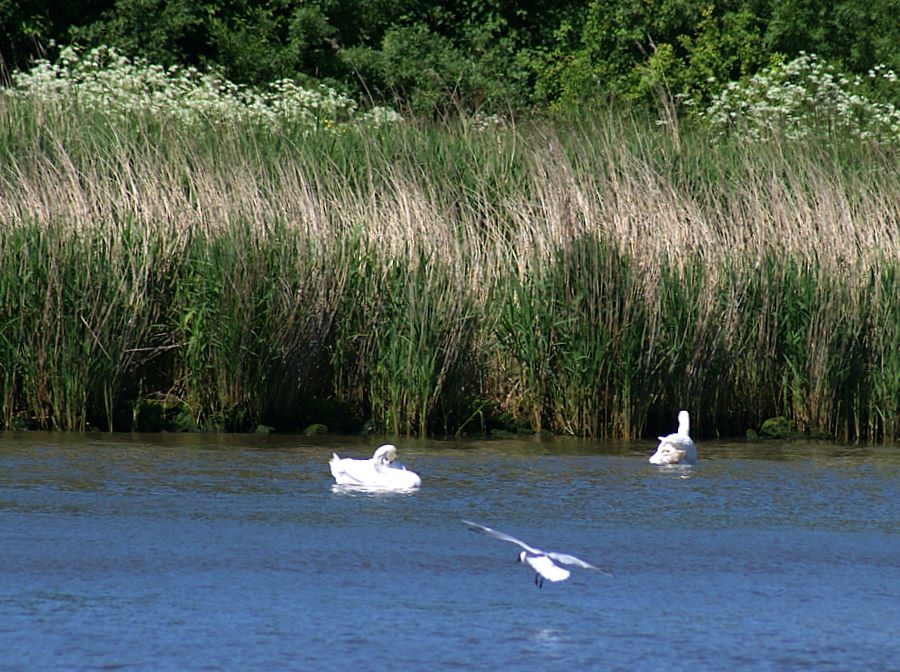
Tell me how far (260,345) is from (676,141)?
5.22 m

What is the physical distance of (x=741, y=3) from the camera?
2591 centimetres

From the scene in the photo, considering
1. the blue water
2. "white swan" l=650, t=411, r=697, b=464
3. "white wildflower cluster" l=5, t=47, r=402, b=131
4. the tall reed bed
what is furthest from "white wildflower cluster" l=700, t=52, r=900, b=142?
the blue water

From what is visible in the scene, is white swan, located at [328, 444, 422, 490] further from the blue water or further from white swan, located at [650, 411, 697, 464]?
white swan, located at [650, 411, 697, 464]

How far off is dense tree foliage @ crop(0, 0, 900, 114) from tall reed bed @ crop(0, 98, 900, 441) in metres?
10.7

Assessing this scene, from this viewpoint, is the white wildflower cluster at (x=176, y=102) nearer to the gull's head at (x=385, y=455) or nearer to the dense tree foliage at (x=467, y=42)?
the dense tree foliage at (x=467, y=42)

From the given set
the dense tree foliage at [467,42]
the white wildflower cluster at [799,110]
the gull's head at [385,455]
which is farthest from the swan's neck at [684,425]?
the dense tree foliage at [467,42]

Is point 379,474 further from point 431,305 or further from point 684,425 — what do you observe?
point 431,305

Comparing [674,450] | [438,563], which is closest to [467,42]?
[674,450]

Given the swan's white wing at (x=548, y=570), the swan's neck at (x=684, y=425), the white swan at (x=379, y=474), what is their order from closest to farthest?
the swan's white wing at (x=548, y=570)
the white swan at (x=379, y=474)
the swan's neck at (x=684, y=425)

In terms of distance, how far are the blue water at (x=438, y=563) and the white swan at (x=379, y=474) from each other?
0.14 m

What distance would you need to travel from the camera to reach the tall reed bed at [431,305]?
10883 mm

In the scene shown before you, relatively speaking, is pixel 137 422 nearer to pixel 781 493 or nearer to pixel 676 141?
pixel 781 493

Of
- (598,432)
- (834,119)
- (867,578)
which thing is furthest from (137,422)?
(834,119)

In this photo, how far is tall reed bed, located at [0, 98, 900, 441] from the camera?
10.9 m
